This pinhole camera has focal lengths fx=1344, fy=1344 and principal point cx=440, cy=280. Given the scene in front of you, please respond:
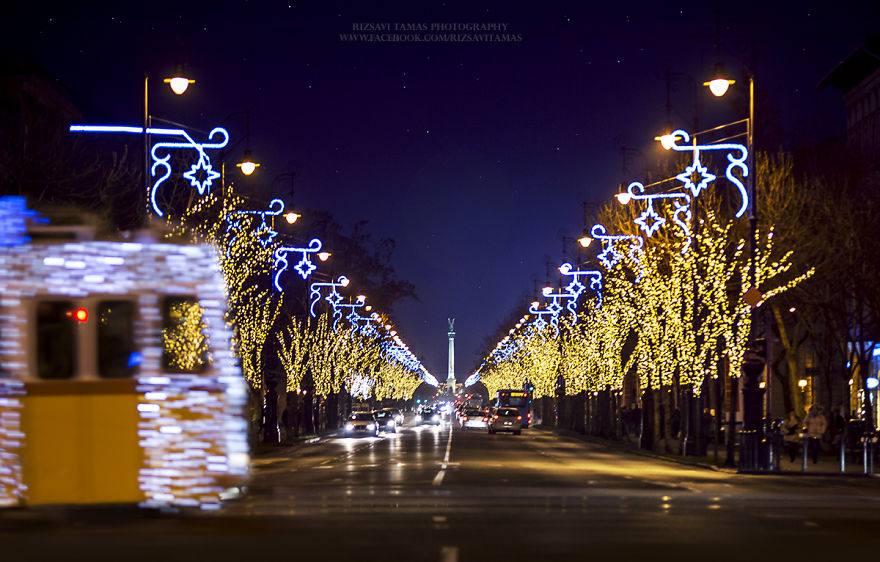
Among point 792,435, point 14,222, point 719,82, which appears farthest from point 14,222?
point 792,435

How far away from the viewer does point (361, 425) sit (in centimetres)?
7669

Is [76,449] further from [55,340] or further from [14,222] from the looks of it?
[14,222]

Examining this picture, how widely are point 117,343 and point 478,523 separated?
18.1 feet

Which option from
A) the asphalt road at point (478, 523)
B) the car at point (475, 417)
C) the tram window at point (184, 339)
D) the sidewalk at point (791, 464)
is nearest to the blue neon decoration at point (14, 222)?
the tram window at point (184, 339)

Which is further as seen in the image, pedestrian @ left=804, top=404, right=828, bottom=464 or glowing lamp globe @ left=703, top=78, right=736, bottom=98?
pedestrian @ left=804, top=404, right=828, bottom=464

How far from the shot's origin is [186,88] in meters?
32.0

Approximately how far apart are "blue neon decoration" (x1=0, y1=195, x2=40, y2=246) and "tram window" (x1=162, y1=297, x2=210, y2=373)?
7.31ft

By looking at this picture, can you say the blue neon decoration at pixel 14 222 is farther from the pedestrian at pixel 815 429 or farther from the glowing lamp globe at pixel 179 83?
the pedestrian at pixel 815 429

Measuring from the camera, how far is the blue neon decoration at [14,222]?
1833 cm

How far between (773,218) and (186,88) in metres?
23.7

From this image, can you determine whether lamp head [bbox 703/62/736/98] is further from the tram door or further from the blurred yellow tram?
the tram door

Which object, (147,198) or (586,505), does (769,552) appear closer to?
(586,505)

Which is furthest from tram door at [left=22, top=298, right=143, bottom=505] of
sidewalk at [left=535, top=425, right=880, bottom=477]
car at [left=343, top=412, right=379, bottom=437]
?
car at [left=343, top=412, right=379, bottom=437]

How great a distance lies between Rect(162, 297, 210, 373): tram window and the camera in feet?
59.0
